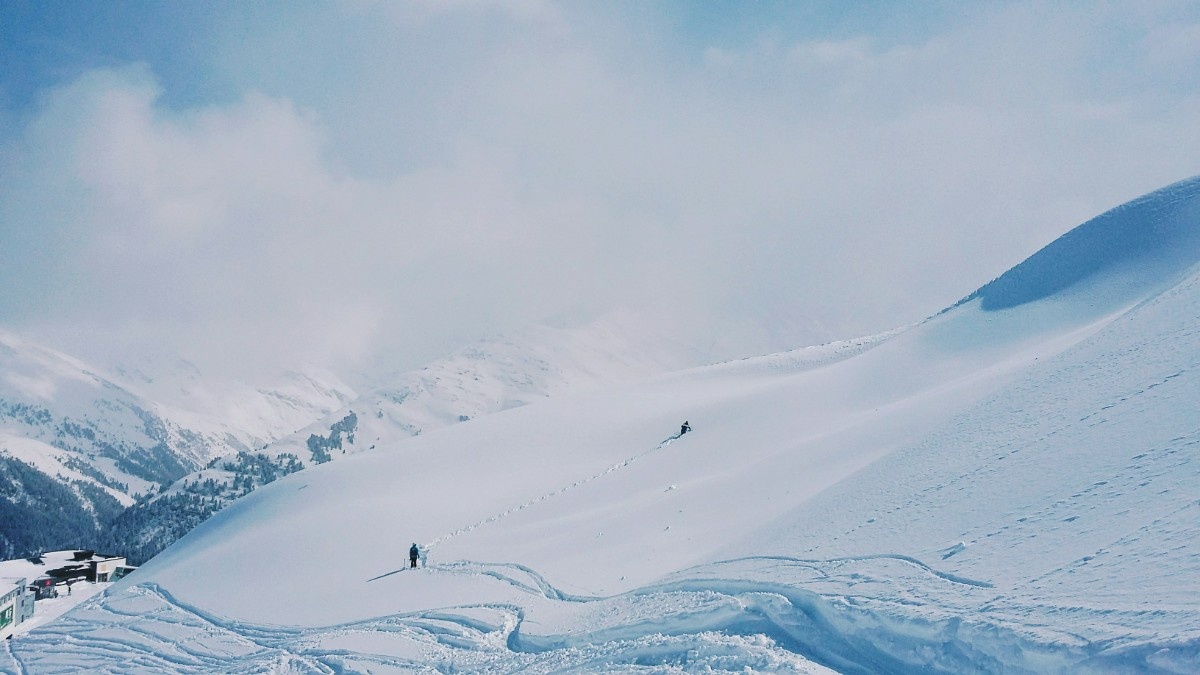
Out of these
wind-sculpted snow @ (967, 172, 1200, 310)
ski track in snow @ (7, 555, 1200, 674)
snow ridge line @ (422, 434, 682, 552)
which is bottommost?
ski track in snow @ (7, 555, 1200, 674)

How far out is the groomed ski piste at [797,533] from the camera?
10.6 m

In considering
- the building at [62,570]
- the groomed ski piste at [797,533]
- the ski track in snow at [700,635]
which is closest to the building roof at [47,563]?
the building at [62,570]

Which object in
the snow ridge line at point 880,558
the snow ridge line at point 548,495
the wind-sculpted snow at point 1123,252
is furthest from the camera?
the wind-sculpted snow at point 1123,252

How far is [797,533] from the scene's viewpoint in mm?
16750

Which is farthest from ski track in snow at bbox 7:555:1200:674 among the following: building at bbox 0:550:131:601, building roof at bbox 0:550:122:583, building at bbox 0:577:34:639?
building roof at bbox 0:550:122:583

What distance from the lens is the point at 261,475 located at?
197250 mm

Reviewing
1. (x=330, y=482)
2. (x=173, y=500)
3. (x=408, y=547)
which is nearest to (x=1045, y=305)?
Answer: (x=408, y=547)

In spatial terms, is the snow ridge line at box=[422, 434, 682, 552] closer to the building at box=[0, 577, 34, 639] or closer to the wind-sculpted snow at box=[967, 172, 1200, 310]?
the wind-sculpted snow at box=[967, 172, 1200, 310]

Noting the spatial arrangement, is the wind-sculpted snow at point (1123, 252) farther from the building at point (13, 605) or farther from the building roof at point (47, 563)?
the building roof at point (47, 563)

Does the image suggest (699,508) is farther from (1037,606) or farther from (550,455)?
(550,455)

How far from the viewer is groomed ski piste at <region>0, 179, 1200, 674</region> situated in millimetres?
10555

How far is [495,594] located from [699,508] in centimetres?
721

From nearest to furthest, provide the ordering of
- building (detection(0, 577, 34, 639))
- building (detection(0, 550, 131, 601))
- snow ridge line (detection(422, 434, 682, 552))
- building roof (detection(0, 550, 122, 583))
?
snow ridge line (detection(422, 434, 682, 552))
building (detection(0, 577, 34, 639))
building (detection(0, 550, 131, 601))
building roof (detection(0, 550, 122, 583))

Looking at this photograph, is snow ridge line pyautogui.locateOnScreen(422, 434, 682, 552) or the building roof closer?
snow ridge line pyautogui.locateOnScreen(422, 434, 682, 552)
